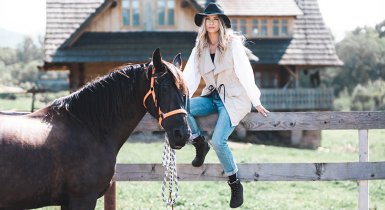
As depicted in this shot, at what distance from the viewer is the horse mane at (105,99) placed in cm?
462

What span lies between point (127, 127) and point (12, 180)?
1.08m

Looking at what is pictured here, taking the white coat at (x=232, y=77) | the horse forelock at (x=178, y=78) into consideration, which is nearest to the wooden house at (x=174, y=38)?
the white coat at (x=232, y=77)

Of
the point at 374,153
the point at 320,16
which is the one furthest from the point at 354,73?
the point at 374,153

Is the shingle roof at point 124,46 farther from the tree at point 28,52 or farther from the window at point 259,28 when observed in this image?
the tree at point 28,52

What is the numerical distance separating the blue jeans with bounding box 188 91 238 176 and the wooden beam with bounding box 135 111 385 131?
0.36 metres

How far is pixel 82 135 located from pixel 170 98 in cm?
80

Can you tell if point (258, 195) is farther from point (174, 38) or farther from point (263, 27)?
point (263, 27)

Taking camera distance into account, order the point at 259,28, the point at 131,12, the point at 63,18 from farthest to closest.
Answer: the point at 259,28 < the point at 63,18 < the point at 131,12

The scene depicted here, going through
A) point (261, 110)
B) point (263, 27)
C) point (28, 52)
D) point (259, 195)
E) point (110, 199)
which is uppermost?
point (28, 52)

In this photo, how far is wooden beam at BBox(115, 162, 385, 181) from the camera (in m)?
5.53

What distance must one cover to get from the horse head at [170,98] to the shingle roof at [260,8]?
20465 mm

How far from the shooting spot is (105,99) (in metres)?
4.65

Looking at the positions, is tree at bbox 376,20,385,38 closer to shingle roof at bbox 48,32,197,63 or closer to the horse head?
shingle roof at bbox 48,32,197,63

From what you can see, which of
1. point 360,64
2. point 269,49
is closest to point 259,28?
point 269,49
